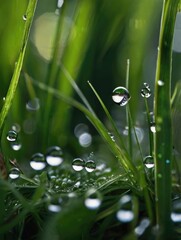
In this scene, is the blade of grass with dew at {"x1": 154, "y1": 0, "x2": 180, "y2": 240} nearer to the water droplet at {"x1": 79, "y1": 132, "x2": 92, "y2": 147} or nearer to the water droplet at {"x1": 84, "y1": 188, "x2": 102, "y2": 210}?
the water droplet at {"x1": 84, "y1": 188, "x2": 102, "y2": 210}

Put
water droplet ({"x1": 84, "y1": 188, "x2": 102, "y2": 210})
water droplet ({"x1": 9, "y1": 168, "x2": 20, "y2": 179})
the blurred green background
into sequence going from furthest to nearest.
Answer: the blurred green background, water droplet ({"x1": 9, "y1": 168, "x2": 20, "y2": 179}), water droplet ({"x1": 84, "y1": 188, "x2": 102, "y2": 210})

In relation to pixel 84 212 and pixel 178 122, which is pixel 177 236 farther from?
pixel 178 122

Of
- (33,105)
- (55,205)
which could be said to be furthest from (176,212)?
(33,105)

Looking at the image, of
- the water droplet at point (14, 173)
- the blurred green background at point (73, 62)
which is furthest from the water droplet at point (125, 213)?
the blurred green background at point (73, 62)

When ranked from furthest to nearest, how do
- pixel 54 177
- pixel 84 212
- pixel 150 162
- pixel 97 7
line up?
pixel 97 7 → pixel 54 177 → pixel 150 162 → pixel 84 212

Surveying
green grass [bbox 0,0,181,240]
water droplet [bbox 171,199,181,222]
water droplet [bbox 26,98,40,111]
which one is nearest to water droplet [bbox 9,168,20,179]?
green grass [bbox 0,0,181,240]

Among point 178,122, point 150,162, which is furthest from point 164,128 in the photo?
point 178,122
